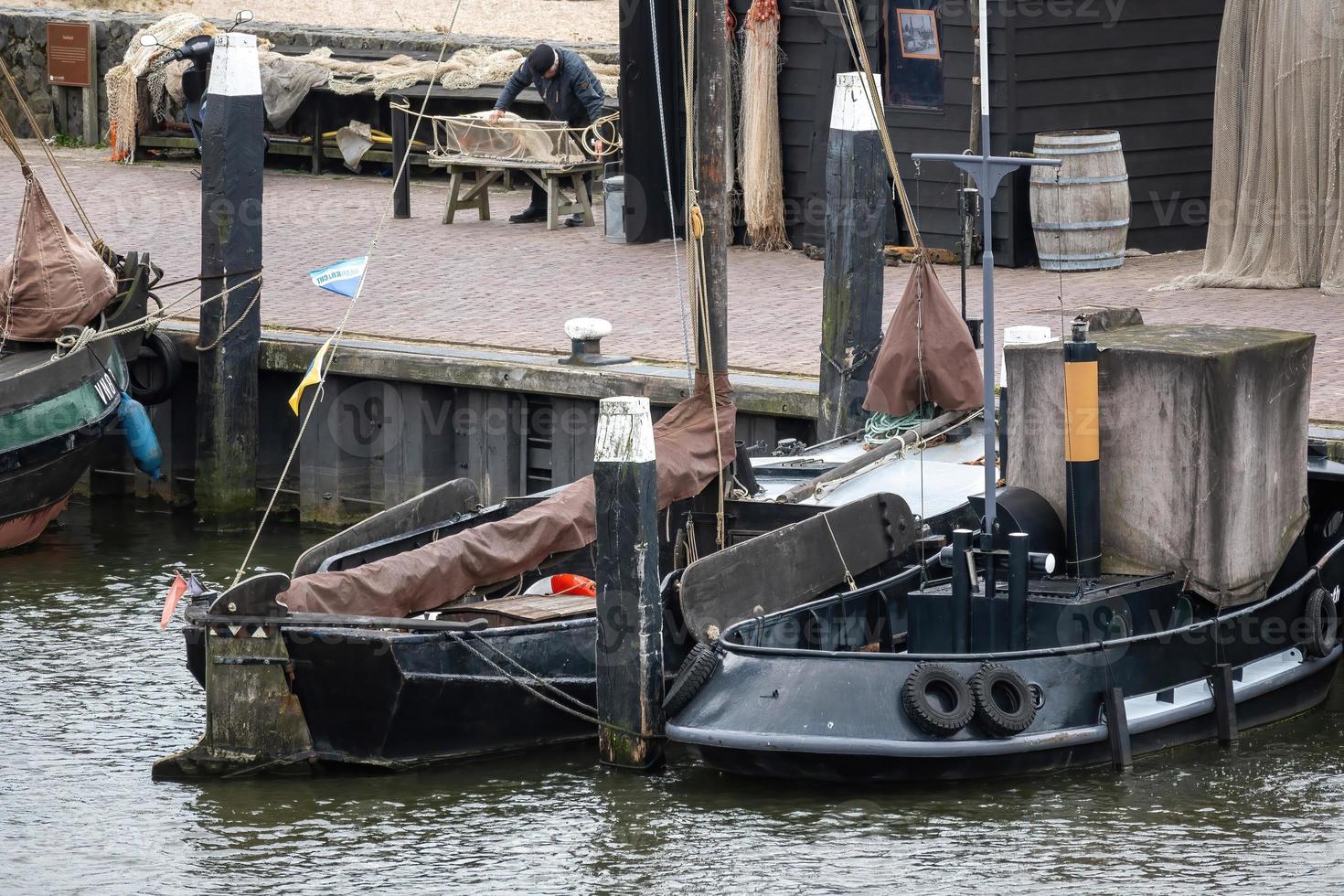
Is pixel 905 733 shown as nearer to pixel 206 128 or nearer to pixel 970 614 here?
pixel 970 614

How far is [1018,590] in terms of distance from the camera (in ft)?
29.7

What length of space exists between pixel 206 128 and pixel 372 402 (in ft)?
6.97

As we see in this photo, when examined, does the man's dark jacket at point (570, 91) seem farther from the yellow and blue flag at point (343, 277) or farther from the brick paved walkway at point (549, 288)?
the yellow and blue flag at point (343, 277)

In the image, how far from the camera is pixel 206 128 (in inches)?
556

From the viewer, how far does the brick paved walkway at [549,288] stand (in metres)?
14.5

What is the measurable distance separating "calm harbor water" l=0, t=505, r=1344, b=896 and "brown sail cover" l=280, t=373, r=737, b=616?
820 millimetres

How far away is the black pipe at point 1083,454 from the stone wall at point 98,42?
16571 mm

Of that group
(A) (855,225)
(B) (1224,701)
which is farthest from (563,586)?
(A) (855,225)

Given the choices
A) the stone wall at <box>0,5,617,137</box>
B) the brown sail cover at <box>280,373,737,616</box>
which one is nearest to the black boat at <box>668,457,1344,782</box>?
the brown sail cover at <box>280,373,737,616</box>

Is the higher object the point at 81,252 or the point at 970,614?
the point at 81,252

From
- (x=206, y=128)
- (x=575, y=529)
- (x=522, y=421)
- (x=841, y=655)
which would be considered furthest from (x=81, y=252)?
(x=841, y=655)

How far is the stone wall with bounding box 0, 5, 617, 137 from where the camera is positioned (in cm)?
2545

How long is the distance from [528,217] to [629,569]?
11329 mm

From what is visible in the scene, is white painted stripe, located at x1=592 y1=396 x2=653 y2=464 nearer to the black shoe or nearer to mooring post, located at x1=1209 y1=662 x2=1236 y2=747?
mooring post, located at x1=1209 y1=662 x2=1236 y2=747
